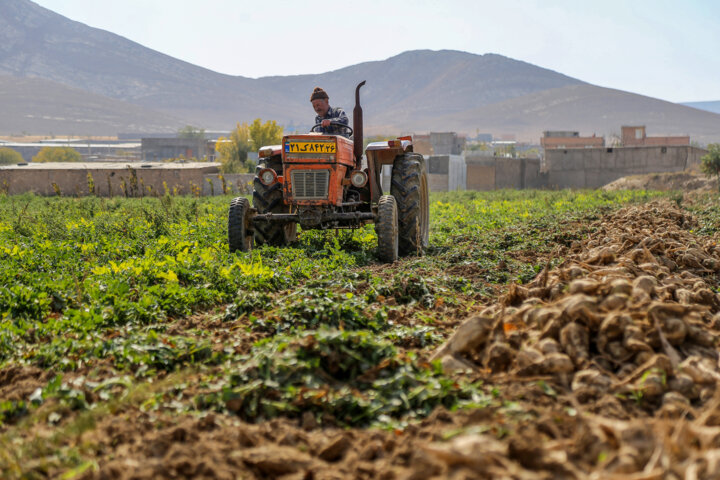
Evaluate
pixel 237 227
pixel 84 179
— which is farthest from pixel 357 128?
pixel 84 179

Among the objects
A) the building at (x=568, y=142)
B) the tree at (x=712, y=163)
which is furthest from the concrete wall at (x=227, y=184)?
the building at (x=568, y=142)

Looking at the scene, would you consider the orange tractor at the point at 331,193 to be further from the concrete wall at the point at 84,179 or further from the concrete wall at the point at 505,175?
the concrete wall at the point at 505,175

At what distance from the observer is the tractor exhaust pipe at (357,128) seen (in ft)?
32.2

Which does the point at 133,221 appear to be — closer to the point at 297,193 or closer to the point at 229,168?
the point at 297,193

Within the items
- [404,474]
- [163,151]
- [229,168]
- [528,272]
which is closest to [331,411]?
[404,474]

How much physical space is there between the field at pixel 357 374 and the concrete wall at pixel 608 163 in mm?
42325

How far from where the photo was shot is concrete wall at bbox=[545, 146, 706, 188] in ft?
156

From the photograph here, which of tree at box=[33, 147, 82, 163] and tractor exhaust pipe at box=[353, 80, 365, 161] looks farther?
tree at box=[33, 147, 82, 163]

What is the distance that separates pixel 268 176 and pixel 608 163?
41744mm

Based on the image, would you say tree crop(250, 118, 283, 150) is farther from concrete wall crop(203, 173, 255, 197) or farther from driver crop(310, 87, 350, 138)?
driver crop(310, 87, 350, 138)

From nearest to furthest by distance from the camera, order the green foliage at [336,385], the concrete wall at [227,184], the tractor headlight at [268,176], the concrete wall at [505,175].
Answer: the green foliage at [336,385]
the tractor headlight at [268,176]
the concrete wall at [227,184]
the concrete wall at [505,175]

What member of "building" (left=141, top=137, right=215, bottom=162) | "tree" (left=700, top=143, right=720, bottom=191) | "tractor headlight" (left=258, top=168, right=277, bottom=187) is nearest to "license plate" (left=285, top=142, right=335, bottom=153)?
"tractor headlight" (left=258, top=168, right=277, bottom=187)

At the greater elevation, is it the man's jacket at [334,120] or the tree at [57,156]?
the man's jacket at [334,120]

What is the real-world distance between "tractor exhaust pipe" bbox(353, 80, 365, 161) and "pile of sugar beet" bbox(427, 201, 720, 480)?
453cm
